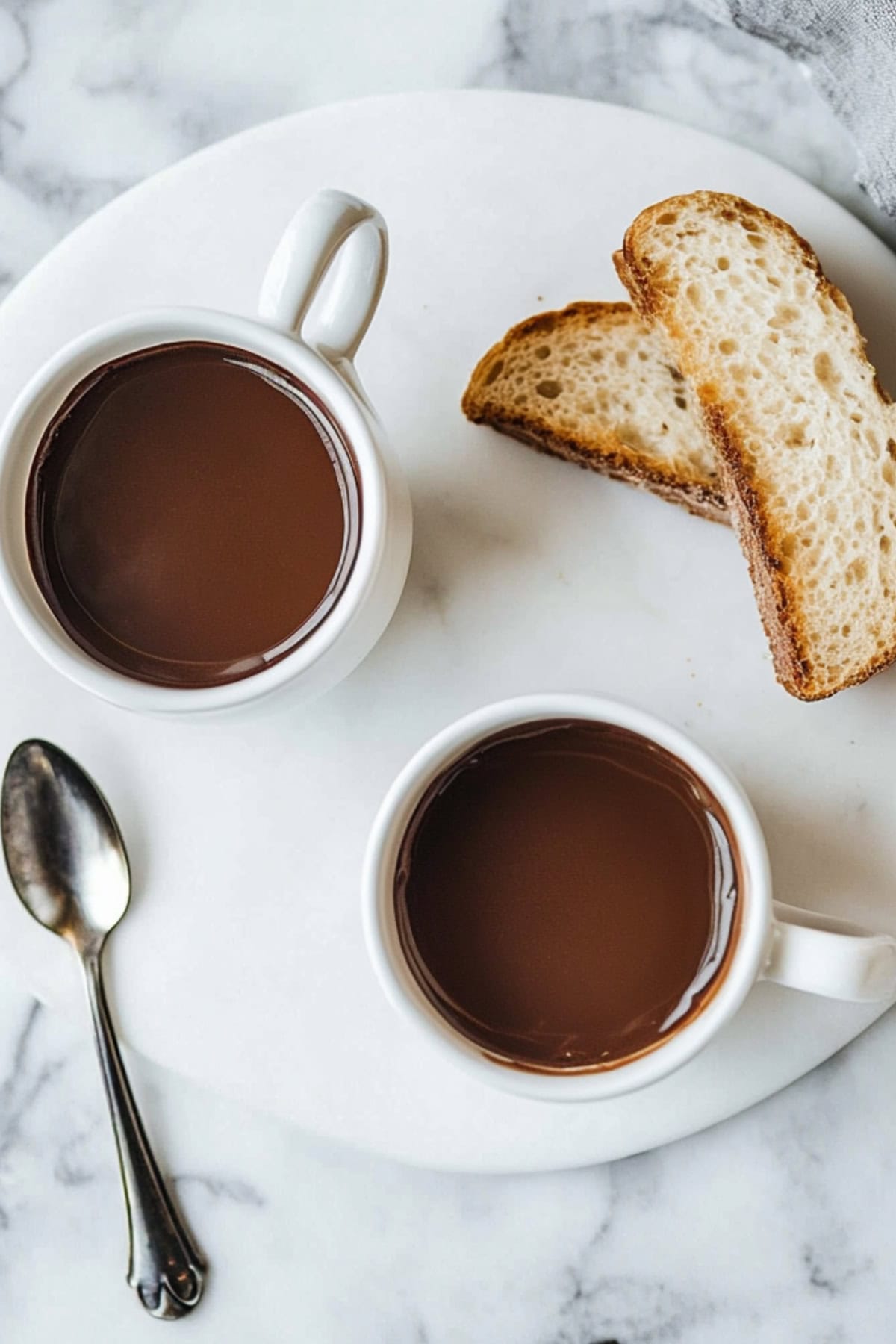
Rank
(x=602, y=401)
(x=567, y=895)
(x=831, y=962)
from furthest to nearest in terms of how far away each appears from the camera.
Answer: (x=602, y=401) < (x=567, y=895) < (x=831, y=962)

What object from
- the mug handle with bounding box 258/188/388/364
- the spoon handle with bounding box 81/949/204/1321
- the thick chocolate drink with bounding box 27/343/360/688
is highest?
the mug handle with bounding box 258/188/388/364

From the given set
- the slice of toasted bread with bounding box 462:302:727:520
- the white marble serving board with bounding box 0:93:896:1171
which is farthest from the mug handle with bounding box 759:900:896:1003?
the slice of toasted bread with bounding box 462:302:727:520

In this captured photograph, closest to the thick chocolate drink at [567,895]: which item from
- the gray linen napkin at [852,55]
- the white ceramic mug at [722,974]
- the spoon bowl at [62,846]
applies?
the white ceramic mug at [722,974]

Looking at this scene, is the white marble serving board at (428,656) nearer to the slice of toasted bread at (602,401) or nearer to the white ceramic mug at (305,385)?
the slice of toasted bread at (602,401)

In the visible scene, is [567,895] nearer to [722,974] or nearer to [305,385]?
[722,974]

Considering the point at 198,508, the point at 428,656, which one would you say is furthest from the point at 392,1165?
the point at 198,508

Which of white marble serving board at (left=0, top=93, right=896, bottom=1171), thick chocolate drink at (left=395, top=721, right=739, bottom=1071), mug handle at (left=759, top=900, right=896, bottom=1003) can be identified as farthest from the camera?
white marble serving board at (left=0, top=93, right=896, bottom=1171)

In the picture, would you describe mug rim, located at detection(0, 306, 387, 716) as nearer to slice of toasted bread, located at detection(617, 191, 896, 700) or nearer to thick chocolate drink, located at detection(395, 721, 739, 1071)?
thick chocolate drink, located at detection(395, 721, 739, 1071)
